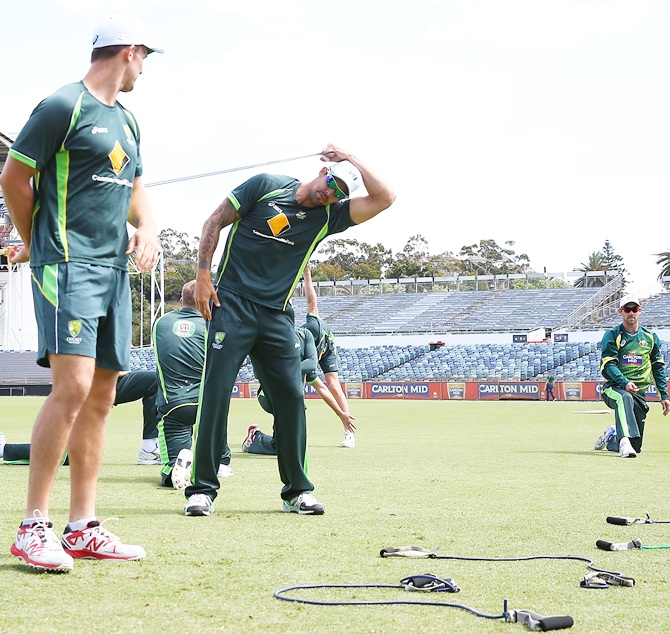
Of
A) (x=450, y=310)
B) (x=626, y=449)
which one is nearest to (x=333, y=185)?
(x=626, y=449)

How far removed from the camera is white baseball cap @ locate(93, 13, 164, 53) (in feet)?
14.6

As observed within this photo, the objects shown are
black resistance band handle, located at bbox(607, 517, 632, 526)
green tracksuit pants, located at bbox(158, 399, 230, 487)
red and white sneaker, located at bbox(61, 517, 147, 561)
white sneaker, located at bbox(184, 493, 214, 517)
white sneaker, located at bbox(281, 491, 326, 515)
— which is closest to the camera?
red and white sneaker, located at bbox(61, 517, 147, 561)

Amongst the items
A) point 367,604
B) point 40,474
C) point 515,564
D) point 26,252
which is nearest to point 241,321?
point 26,252

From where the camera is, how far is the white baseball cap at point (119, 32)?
4.46 metres

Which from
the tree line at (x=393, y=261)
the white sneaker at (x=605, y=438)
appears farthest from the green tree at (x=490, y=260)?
the white sneaker at (x=605, y=438)

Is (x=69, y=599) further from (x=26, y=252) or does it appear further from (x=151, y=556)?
(x=26, y=252)

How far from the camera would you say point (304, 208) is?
6.16 metres

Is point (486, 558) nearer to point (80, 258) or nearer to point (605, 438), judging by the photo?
point (80, 258)

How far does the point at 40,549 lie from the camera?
3941 millimetres

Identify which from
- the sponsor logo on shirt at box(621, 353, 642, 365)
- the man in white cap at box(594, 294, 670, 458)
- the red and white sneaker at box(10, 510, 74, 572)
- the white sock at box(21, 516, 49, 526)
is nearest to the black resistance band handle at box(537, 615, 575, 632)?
the red and white sneaker at box(10, 510, 74, 572)

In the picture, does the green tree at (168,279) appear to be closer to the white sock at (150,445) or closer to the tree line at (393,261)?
the tree line at (393,261)

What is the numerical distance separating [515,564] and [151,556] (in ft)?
5.18

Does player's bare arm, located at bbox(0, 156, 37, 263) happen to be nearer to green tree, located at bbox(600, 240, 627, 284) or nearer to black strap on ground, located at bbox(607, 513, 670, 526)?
black strap on ground, located at bbox(607, 513, 670, 526)

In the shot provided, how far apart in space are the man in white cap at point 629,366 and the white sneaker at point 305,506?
22.1 feet
